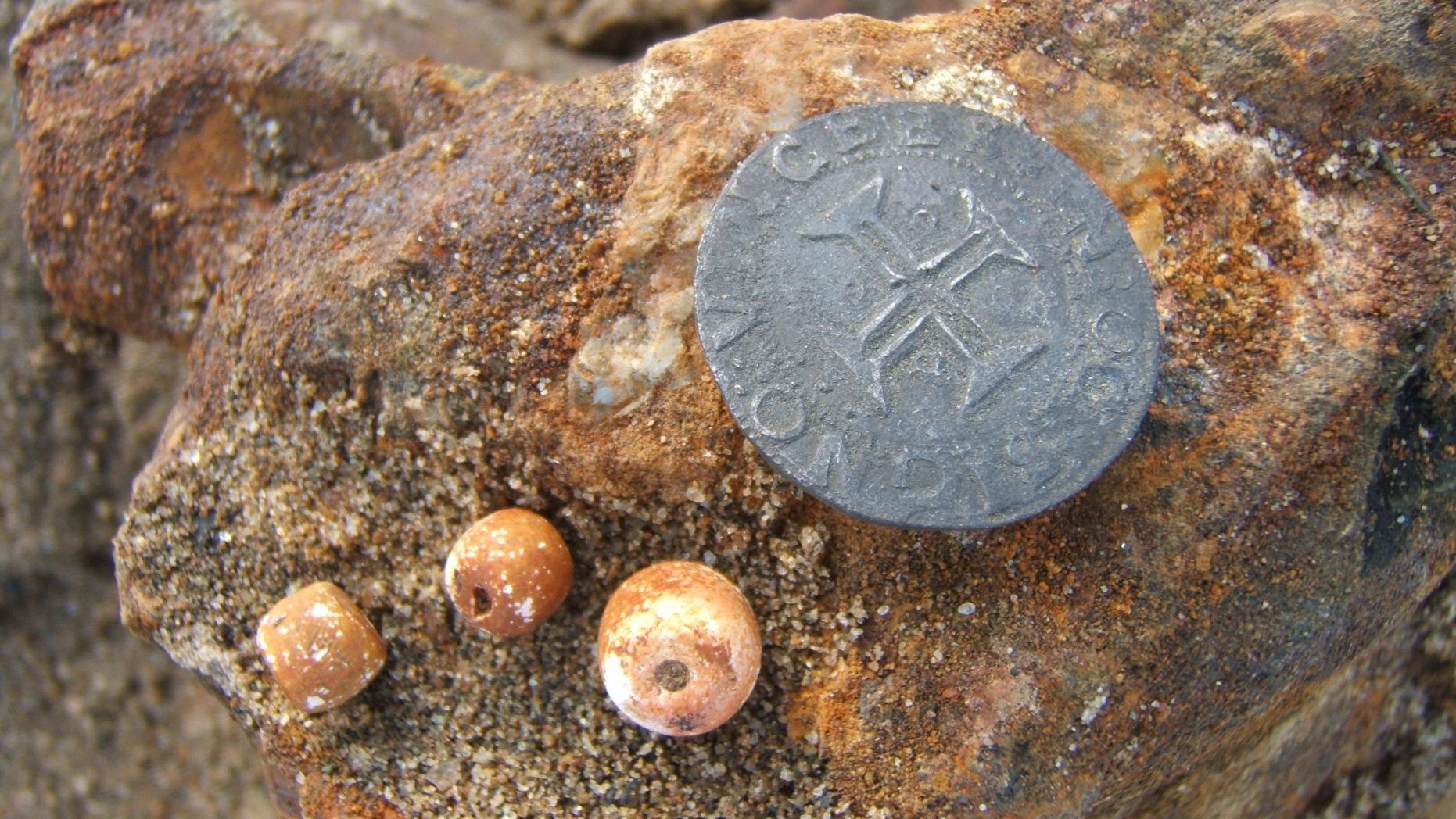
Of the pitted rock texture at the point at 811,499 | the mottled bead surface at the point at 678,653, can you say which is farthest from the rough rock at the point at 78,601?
the mottled bead surface at the point at 678,653

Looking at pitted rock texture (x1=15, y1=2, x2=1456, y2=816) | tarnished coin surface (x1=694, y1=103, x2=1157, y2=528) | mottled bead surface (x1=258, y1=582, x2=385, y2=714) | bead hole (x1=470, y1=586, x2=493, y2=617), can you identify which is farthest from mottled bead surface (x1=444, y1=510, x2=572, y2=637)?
tarnished coin surface (x1=694, y1=103, x2=1157, y2=528)

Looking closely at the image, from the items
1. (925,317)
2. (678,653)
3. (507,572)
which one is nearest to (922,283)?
(925,317)

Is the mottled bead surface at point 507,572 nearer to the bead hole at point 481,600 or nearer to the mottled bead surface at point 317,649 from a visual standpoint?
the bead hole at point 481,600

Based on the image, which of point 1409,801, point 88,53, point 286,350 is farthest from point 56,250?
point 1409,801

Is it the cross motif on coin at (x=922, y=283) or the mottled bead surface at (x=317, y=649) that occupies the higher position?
the cross motif on coin at (x=922, y=283)

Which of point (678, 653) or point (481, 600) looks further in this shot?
point (481, 600)

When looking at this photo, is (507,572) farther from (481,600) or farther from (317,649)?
(317,649)
